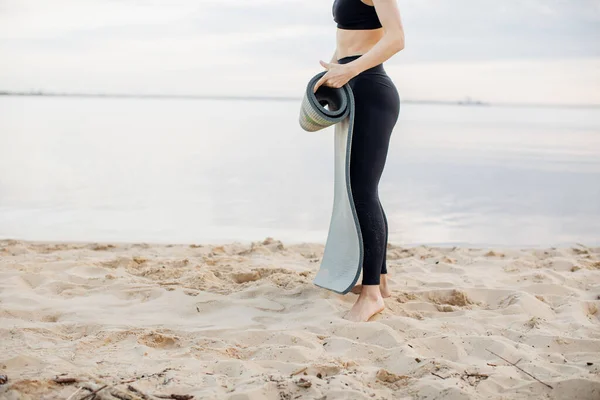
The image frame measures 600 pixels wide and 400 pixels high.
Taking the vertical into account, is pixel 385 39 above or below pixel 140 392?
above

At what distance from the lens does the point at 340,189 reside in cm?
318

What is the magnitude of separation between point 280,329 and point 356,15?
154cm

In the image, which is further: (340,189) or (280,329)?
(340,189)

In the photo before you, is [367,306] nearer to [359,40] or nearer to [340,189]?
[340,189]

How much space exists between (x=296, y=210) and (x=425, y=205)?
1497 mm

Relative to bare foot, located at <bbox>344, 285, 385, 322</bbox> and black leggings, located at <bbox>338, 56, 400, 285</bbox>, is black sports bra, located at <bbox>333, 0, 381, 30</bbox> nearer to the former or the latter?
black leggings, located at <bbox>338, 56, 400, 285</bbox>

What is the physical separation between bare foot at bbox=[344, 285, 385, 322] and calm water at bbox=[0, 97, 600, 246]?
229 cm

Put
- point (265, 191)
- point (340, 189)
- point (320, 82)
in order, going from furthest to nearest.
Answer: point (265, 191) < point (340, 189) < point (320, 82)

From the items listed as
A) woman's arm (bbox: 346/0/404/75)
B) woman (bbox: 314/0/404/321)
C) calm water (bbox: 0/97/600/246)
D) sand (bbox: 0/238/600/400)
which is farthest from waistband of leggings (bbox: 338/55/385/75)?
calm water (bbox: 0/97/600/246)

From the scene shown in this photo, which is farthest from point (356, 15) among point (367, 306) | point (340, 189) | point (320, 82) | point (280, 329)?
point (280, 329)

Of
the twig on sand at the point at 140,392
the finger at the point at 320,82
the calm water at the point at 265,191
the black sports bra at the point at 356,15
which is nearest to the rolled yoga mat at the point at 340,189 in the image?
the finger at the point at 320,82

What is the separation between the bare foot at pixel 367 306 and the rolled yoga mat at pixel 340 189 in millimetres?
81

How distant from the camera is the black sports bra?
9.99 ft

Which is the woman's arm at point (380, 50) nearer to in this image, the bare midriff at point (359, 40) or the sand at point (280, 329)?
the bare midriff at point (359, 40)
